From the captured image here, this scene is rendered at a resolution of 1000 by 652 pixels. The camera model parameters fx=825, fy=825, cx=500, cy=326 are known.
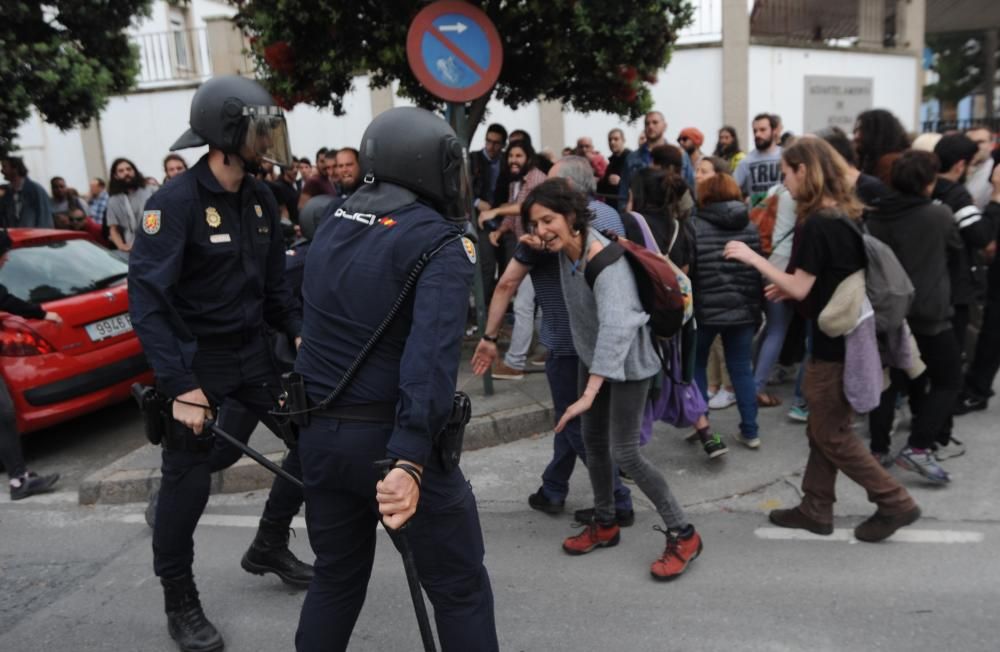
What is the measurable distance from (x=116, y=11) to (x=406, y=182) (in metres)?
7.19

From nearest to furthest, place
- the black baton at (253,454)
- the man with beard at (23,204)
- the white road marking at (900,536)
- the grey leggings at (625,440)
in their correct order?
the black baton at (253,454) → the grey leggings at (625,440) → the white road marking at (900,536) → the man with beard at (23,204)

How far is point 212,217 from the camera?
9.87 feet

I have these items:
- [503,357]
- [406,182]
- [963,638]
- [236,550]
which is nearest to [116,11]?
[503,357]

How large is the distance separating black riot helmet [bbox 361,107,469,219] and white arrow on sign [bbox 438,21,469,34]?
9.58ft

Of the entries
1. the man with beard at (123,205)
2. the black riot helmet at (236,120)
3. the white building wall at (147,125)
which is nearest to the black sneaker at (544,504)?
the black riot helmet at (236,120)

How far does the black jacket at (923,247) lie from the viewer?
165 inches

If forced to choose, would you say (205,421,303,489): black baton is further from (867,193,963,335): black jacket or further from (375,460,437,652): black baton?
(867,193,963,335): black jacket

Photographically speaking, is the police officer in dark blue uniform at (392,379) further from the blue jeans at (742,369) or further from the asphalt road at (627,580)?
the blue jeans at (742,369)

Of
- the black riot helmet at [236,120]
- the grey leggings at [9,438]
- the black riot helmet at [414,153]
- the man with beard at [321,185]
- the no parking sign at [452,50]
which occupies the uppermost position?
the no parking sign at [452,50]

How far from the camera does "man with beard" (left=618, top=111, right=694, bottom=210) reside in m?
7.39

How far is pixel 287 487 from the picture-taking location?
10.9 feet

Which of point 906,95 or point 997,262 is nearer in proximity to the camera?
point 997,262

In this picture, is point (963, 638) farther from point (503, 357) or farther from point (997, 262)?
point (503, 357)

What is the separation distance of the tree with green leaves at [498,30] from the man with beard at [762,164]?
1.24 m
